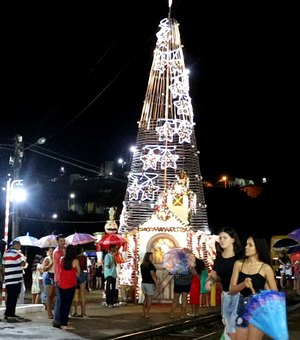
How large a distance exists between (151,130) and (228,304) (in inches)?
522

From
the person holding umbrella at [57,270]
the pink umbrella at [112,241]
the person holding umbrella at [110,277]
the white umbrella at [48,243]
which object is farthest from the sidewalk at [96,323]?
the white umbrella at [48,243]

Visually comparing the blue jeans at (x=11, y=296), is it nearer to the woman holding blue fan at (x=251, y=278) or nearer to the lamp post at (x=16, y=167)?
the lamp post at (x=16, y=167)

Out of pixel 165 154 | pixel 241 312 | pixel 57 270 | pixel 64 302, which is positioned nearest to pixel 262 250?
pixel 241 312

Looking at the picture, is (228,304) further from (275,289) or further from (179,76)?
(179,76)

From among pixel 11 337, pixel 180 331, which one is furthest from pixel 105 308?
pixel 11 337

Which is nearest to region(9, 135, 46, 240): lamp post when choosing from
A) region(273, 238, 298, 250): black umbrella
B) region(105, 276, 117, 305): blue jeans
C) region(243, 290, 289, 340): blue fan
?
region(105, 276, 117, 305): blue jeans

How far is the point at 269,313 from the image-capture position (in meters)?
6.07

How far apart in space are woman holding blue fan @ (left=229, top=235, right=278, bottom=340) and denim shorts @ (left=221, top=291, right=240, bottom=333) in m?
0.07

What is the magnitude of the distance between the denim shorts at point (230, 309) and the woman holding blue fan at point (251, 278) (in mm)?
69

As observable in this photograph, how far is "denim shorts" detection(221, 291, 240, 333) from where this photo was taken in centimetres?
665

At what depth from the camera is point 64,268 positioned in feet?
37.7

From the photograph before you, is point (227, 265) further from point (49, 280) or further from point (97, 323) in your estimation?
point (49, 280)

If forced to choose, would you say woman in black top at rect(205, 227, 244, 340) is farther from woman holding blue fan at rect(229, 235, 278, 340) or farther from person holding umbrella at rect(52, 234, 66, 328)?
person holding umbrella at rect(52, 234, 66, 328)

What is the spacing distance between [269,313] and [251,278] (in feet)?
1.49
